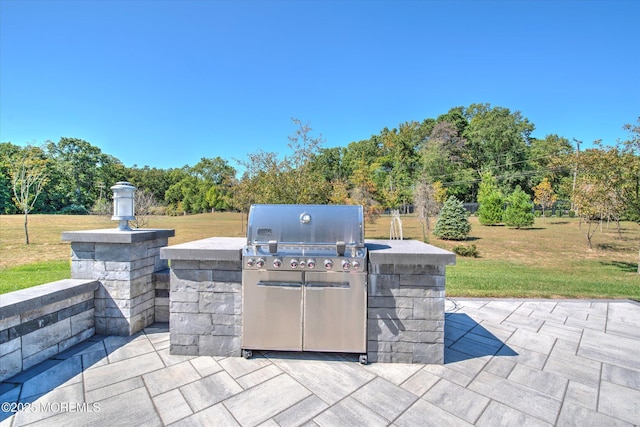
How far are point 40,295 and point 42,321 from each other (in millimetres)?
229

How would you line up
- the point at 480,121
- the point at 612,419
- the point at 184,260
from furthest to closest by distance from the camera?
the point at 480,121
the point at 184,260
the point at 612,419

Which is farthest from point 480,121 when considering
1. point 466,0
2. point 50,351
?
point 50,351

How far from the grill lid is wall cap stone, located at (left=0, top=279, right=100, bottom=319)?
5.43 ft

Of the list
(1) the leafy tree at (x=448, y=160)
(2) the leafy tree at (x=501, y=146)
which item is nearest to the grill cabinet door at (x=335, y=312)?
(1) the leafy tree at (x=448, y=160)

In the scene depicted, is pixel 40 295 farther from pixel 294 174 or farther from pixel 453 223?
pixel 453 223

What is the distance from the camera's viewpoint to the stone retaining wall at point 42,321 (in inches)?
76.5

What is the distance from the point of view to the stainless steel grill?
7.09 feet

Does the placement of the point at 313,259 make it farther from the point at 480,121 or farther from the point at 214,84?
the point at 480,121

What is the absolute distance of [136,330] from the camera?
2781 millimetres

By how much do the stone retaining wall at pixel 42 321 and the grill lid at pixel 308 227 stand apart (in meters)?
1.67

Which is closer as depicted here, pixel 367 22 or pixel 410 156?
pixel 367 22

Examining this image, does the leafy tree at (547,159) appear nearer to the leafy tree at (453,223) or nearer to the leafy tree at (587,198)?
the leafy tree at (453,223)

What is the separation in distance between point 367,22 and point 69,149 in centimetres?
4087

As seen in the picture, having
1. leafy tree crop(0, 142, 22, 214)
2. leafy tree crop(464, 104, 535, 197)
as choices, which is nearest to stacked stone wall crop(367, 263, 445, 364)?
leafy tree crop(464, 104, 535, 197)
